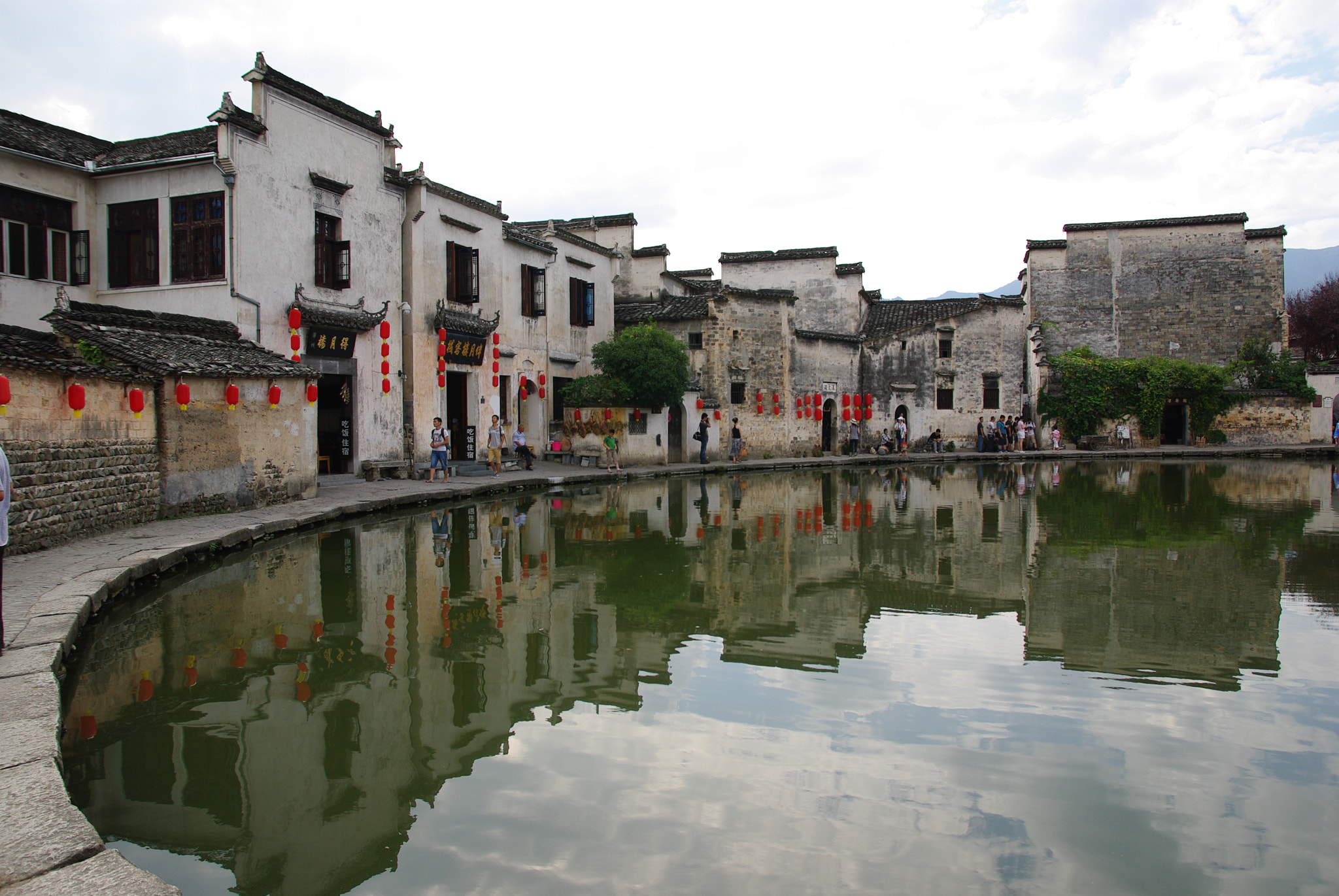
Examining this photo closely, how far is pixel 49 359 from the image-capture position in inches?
362

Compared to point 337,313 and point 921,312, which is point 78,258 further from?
point 921,312

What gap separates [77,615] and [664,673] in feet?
13.4

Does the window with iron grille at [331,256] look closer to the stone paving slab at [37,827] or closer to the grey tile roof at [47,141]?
the grey tile roof at [47,141]

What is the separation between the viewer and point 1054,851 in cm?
350

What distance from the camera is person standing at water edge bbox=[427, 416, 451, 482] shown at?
1723 cm

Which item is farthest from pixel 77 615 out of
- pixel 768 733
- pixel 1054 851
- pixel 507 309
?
pixel 507 309

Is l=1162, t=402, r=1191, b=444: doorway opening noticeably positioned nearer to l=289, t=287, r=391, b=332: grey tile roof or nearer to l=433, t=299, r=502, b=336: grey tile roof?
l=433, t=299, r=502, b=336: grey tile roof

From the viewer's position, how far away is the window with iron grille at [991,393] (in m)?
32.9

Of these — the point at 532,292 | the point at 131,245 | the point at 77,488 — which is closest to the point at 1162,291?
the point at 532,292

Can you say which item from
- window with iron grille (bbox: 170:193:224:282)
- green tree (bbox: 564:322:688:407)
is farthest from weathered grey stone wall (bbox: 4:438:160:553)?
green tree (bbox: 564:322:688:407)

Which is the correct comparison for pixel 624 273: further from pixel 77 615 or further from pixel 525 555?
pixel 77 615

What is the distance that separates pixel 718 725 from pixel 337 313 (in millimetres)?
13820

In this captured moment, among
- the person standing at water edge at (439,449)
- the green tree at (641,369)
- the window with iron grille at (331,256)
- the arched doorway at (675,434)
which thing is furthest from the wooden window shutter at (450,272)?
the arched doorway at (675,434)

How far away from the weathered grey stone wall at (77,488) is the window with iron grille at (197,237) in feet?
15.6
